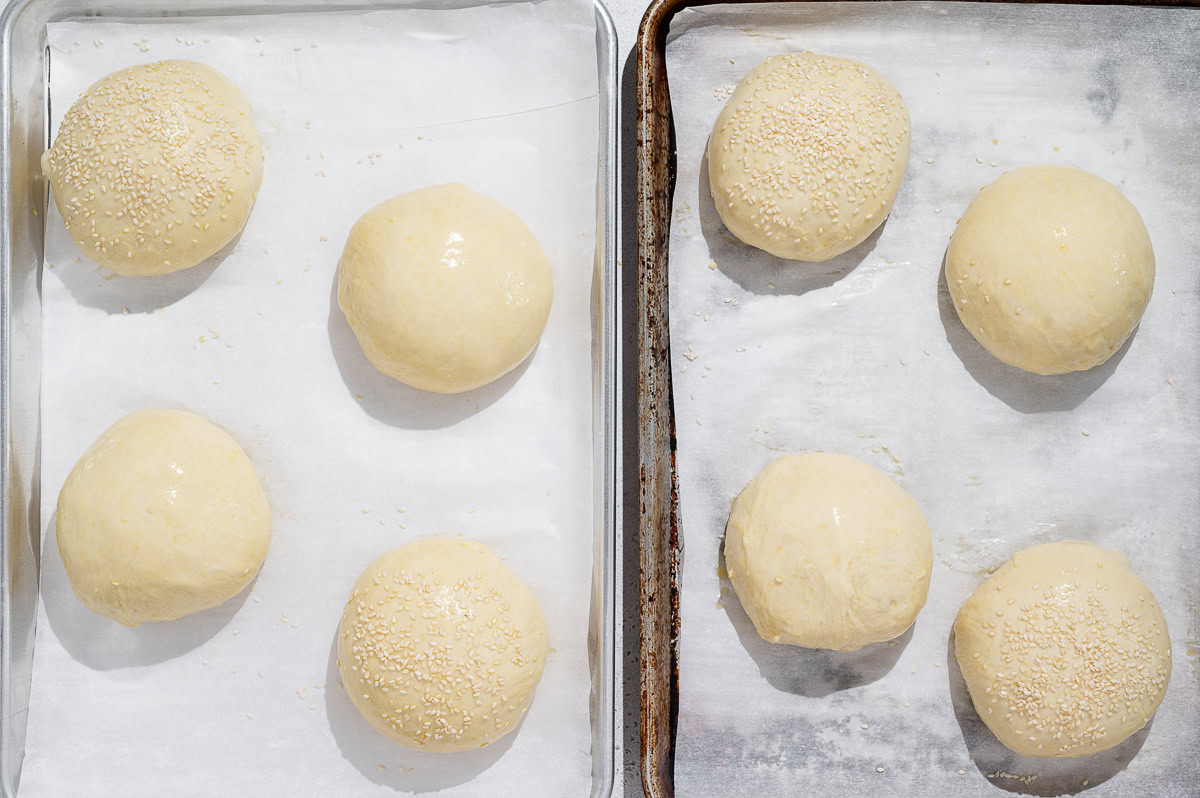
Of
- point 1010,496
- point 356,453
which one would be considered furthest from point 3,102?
point 1010,496

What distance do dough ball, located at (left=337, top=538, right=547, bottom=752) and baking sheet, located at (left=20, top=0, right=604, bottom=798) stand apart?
3.3 inches

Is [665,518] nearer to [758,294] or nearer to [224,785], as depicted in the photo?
[758,294]

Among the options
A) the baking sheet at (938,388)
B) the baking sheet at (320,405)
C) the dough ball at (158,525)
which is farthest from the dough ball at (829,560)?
the dough ball at (158,525)

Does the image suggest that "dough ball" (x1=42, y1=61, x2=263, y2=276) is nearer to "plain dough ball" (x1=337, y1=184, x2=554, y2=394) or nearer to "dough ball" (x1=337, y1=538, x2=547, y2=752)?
"plain dough ball" (x1=337, y1=184, x2=554, y2=394)

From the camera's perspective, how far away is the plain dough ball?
1.47m

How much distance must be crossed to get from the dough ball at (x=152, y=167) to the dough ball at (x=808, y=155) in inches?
34.9

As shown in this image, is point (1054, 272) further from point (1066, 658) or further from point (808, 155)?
point (1066, 658)

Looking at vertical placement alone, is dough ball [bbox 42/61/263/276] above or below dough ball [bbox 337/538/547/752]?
above

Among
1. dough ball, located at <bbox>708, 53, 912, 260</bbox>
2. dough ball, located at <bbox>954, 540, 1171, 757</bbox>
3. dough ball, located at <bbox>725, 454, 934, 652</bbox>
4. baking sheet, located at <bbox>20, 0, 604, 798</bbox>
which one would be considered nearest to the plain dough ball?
baking sheet, located at <bbox>20, 0, 604, 798</bbox>

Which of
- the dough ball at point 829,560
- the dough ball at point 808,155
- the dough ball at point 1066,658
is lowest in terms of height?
the dough ball at point 1066,658

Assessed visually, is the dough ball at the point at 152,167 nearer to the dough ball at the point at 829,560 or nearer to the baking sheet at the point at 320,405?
the baking sheet at the point at 320,405

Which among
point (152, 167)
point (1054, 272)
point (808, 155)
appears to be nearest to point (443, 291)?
point (152, 167)

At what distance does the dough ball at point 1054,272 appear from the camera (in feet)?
4.86

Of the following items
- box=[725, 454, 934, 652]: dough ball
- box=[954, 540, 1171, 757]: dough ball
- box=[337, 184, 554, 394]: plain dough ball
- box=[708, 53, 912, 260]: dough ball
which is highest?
box=[708, 53, 912, 260]: dough ball
